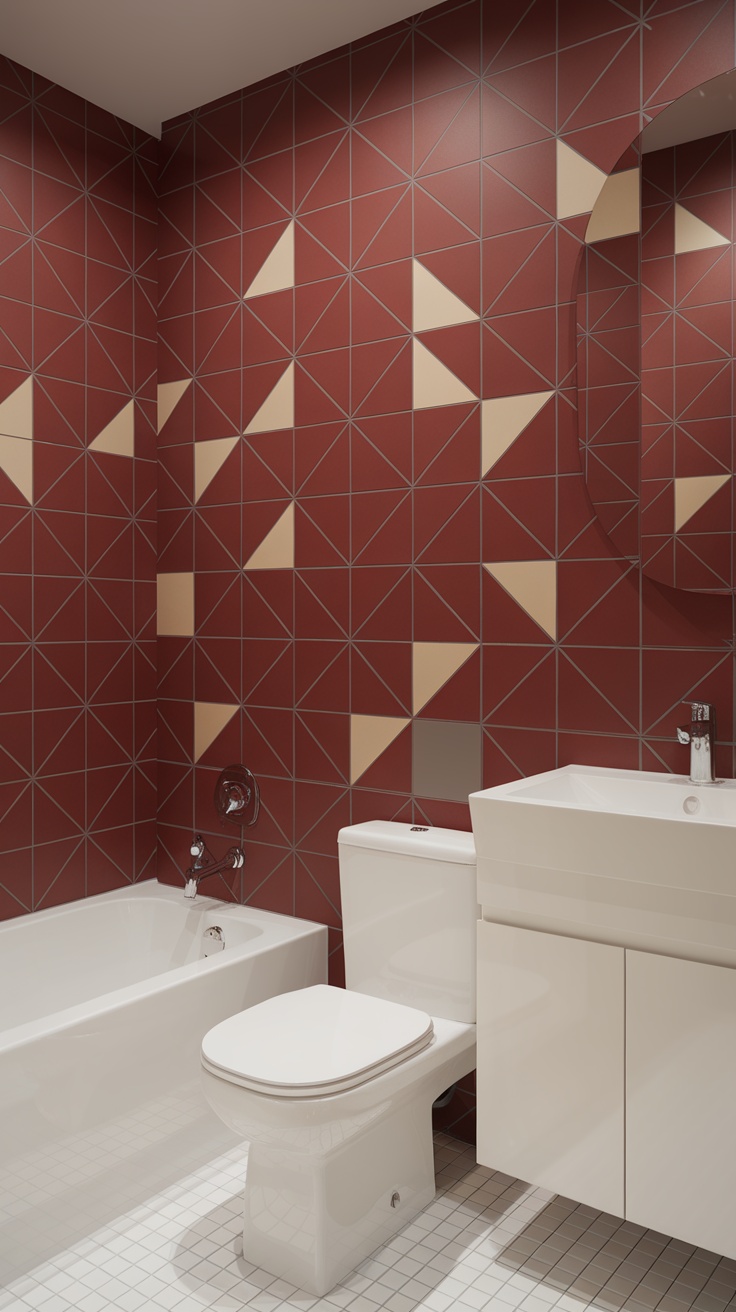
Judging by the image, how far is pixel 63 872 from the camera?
2684 millimetres

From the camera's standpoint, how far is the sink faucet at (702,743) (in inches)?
73.4

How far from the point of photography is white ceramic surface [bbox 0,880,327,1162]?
1818 mm

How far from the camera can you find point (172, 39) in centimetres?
245

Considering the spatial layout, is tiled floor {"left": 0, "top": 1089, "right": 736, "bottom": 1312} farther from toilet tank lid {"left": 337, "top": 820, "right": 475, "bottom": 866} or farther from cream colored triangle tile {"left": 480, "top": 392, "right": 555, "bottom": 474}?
cream colored triangle tile {"left": 480, "top": 392, "right": 555, "bottom": 474}

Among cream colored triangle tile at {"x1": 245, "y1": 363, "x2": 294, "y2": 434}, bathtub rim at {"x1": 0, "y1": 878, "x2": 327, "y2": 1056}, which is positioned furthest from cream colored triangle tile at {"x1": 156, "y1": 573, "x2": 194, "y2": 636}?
bathtub rim at {"x1": 0, "y1": 878, "x2": 327, "y2": 1056}

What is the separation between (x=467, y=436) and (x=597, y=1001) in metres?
1.29

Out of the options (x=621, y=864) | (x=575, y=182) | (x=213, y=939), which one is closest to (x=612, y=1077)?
(x=621, y=864)

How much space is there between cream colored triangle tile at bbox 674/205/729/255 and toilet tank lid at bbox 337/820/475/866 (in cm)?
131

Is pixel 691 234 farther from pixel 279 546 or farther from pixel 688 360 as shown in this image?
pixel 279 546

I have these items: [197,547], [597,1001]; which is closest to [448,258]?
[197,547]

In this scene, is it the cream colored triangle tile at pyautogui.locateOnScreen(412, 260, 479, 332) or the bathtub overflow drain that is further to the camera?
the bathtub overflow drain

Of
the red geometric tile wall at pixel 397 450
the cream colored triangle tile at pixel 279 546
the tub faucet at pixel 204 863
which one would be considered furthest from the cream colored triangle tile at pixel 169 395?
the tub faucet at pixel 204 863

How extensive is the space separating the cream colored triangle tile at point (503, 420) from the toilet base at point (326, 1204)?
4.72 feet

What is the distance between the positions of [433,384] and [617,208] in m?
0.56
